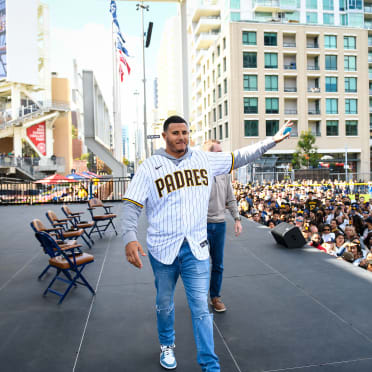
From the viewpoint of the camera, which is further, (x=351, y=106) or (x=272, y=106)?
(x=351, y=106)

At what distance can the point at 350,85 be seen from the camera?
50344 millimetres

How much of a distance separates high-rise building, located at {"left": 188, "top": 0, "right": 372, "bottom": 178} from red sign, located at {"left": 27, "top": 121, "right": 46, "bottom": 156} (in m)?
25.6

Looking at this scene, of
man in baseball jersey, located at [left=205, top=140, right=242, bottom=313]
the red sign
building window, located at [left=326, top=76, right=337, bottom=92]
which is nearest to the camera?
man in baseball jersey, located at [left=205, top=140, right=242, bottom=313]

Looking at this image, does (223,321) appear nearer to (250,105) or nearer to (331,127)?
(250,105)

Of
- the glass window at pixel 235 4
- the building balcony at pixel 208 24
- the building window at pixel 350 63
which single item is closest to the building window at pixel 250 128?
the building window at pixel 350 63

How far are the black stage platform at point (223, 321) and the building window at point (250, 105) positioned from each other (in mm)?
43263

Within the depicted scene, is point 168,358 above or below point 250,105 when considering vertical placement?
below

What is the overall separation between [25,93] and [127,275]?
5130 cm

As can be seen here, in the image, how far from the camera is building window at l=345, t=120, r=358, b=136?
164 ft

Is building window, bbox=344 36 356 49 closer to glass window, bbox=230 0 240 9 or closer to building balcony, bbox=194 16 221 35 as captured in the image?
glass window, bbox=230 0 240 9

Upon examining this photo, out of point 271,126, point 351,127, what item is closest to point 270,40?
point 271,126

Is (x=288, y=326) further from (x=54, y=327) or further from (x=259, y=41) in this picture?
(x=259, y=41)

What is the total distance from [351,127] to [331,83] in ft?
22.1

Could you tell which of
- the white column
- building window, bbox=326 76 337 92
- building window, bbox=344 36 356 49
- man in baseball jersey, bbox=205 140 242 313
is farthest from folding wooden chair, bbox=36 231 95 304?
building window, bbox=344 36 356 49
